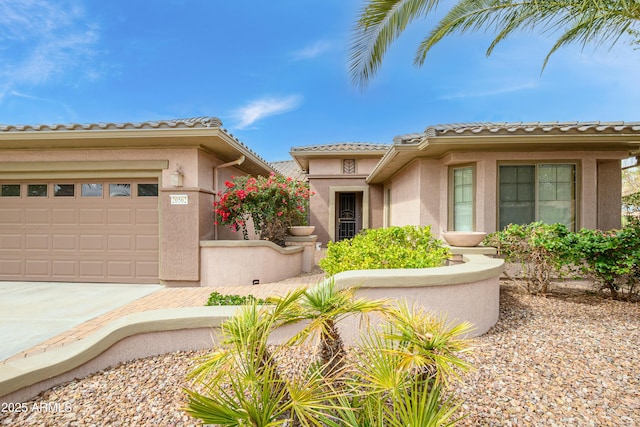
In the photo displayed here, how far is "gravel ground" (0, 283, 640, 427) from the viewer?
2.40m

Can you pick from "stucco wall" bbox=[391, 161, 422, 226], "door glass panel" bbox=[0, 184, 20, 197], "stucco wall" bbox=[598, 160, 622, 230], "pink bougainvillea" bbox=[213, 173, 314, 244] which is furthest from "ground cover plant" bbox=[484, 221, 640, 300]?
"door glass panel" bbox=[0, 184, 20, 197]

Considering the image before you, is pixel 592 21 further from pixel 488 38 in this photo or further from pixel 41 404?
pixel 41 404

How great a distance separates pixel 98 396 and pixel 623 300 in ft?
25.5

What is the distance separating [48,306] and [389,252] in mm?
6360

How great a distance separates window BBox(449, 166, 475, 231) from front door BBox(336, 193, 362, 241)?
612cm

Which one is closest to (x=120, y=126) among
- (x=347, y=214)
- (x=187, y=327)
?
(x=187, y=327)

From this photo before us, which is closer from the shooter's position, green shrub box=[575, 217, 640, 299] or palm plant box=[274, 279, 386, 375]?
palm plant box=[274, 279, 386, 375]

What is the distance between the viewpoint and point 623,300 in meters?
5.16

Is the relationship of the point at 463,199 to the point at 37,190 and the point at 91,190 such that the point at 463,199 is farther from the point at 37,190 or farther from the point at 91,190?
the point at 37,190

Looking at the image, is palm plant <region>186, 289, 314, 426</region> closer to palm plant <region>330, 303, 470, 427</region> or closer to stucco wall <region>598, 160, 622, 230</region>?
palm plant <region>330, 303, 470, 427</region>

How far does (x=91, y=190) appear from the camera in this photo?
753cm

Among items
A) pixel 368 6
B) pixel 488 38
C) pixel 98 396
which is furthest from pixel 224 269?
pixel 488 38

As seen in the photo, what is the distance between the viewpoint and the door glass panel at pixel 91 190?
7516 millimetres

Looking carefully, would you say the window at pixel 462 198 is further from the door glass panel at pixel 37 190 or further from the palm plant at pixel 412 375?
the door glass panel at pixel 37 190
